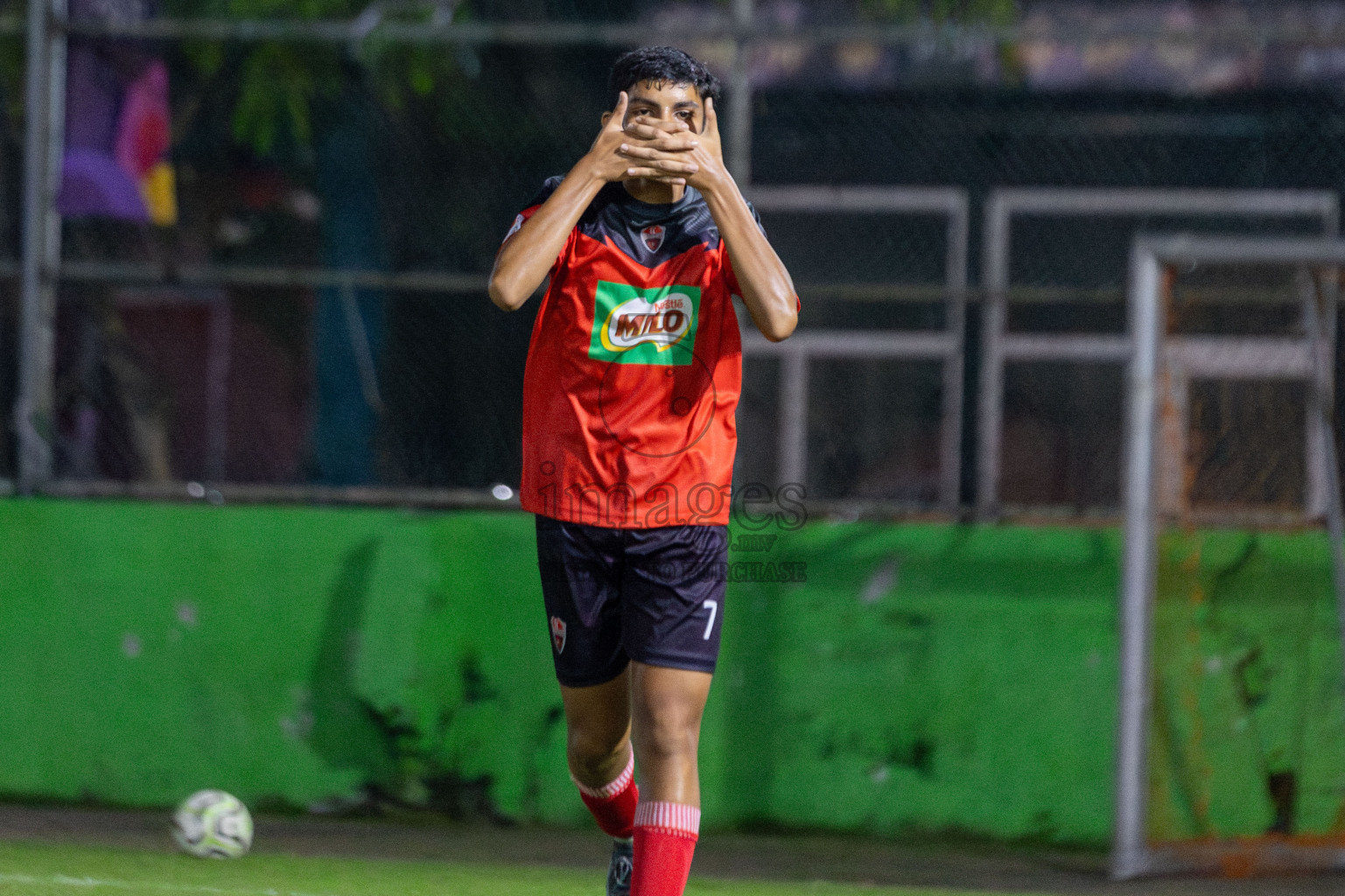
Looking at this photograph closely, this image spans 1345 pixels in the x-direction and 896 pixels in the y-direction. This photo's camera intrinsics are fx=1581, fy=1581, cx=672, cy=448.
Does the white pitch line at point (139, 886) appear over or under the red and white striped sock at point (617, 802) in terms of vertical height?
under

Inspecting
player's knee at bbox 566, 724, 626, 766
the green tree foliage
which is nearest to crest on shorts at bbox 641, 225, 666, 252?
player's knee at bbox 566, 724, 626, 766

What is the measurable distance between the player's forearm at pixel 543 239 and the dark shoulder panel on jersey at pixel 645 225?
196 millimetres

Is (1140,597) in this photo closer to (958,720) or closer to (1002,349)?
(958,720)

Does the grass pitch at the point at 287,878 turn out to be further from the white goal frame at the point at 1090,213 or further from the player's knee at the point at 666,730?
the white goal frame at the point at 1090,213

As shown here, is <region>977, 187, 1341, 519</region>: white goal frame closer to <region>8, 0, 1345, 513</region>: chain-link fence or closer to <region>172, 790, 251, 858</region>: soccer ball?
<region>8, 0, 1345, 513</region>: chain-link fence

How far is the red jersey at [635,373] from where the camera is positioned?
148 inches

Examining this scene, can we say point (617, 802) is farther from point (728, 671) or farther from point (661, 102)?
point (661, 102)

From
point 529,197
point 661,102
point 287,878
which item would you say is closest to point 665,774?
point 661,102

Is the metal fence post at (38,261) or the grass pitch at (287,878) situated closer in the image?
the grass pitch at (287,878)

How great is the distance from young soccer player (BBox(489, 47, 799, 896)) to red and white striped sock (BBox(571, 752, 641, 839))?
44 cm

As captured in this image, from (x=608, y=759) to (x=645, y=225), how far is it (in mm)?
1405

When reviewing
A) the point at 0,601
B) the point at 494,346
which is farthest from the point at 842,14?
the point at 0,601

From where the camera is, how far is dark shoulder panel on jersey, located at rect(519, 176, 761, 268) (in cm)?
379

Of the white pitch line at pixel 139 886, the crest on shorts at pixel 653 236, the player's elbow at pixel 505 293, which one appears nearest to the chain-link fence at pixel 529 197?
the white pitch line at pixel 139 886
